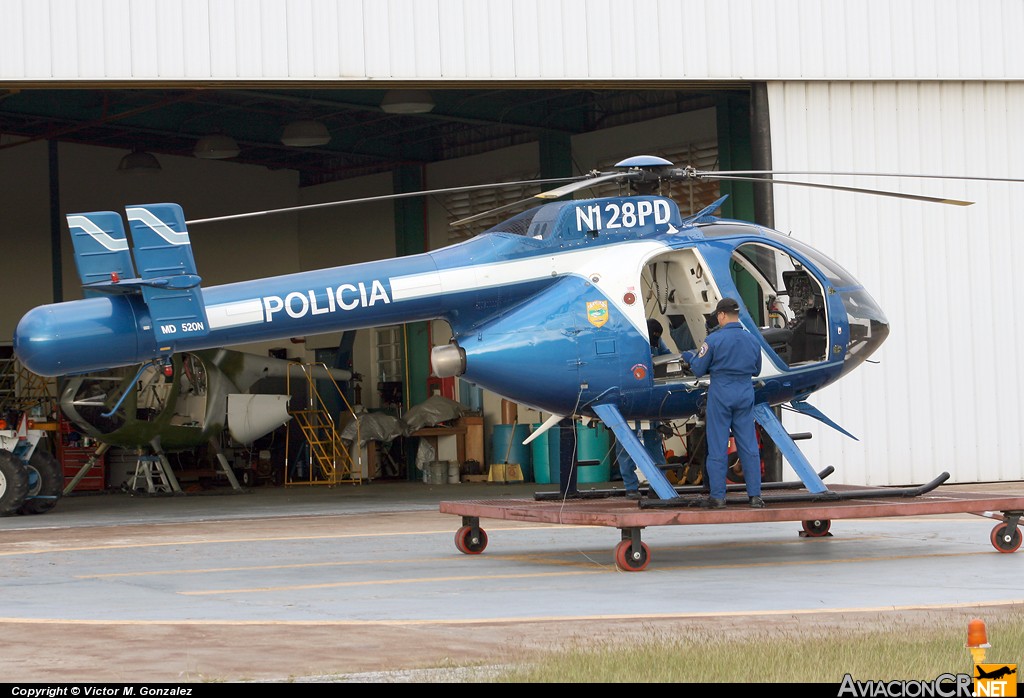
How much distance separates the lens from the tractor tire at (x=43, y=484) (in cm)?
1877

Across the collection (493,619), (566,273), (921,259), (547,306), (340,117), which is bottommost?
(493,619)

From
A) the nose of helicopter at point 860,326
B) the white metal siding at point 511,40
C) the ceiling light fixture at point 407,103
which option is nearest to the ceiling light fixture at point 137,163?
the ceiling light fixture at point 407,103

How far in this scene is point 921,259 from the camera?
64.7 feet

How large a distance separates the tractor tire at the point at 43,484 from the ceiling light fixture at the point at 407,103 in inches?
324

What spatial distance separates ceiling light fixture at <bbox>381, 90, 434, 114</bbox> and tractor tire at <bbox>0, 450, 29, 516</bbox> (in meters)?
8.75

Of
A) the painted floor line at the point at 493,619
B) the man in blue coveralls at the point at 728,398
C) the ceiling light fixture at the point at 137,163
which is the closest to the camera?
the painted floor line at the point at 493,619

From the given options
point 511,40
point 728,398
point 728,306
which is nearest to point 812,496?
point 728,398

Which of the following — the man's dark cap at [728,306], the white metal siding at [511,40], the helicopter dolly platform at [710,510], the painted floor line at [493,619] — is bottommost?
the painted floor line at [493,619]

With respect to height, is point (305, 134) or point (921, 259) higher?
point (305, 134)

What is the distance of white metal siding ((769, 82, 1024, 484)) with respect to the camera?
19.1 m

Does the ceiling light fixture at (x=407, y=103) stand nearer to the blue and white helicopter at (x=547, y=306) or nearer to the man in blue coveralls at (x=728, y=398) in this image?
the blue and white helicopter at (x=547, y=306)

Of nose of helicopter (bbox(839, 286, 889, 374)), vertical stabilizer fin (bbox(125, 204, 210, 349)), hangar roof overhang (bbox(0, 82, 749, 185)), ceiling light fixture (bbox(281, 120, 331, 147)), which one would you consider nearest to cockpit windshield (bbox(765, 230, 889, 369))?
nose of helicopter (bbox(839, 286, 889, 374))

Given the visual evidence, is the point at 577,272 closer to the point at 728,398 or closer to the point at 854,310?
the point at 728,398

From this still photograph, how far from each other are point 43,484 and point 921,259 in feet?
43.3
